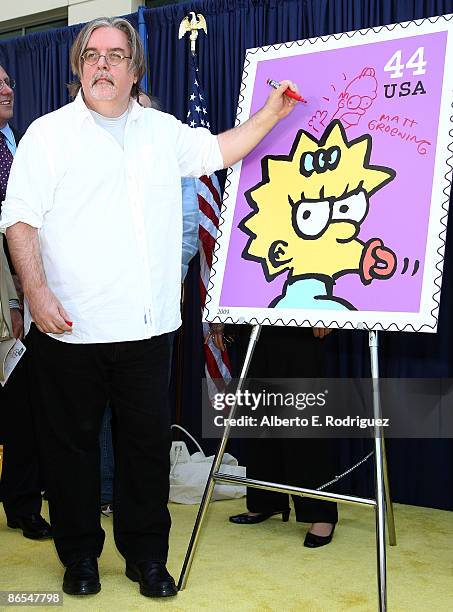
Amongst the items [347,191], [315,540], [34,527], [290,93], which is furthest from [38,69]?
[315,540]

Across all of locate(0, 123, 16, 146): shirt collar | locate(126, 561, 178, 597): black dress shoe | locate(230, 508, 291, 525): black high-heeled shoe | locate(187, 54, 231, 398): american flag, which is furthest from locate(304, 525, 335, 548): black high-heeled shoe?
locate(0, 123, 16, 146): shirt collar

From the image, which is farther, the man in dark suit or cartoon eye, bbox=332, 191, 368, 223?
the man in dark suit

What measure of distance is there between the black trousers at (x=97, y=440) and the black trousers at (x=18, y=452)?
2.04ft

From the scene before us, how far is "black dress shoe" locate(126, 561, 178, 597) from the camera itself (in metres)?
2.08

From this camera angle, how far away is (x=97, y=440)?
2.18 metres

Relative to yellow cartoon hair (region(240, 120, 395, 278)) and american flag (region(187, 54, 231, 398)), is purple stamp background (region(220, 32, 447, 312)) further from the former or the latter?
american flag (region(187, 54, 231, 398))

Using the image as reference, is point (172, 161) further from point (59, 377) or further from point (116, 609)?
point (116, 609)

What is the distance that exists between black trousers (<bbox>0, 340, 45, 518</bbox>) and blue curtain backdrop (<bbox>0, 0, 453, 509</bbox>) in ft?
3.26

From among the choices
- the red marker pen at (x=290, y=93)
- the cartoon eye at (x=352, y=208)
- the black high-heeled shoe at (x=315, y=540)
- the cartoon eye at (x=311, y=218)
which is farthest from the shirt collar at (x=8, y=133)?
the black high-heeled shoe at (x=315, y=540)

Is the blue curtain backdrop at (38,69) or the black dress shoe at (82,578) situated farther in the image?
the blue curtain backdrop at (38,69)

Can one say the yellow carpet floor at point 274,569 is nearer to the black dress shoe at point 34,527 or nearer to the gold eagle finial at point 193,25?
the black dress shoe at point 34,527

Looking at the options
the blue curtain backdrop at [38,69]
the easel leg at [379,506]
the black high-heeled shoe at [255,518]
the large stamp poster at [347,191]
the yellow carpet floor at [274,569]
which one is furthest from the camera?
the blue curtain backdrop at [38,69]

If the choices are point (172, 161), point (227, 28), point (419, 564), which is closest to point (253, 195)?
point (172, 161)

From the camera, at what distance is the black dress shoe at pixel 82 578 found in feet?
6.86
